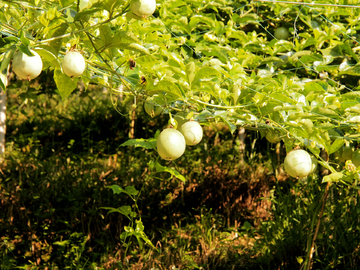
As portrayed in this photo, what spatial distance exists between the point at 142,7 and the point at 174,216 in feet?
8.25

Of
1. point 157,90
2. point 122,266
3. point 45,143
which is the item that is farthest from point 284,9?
point 45,143

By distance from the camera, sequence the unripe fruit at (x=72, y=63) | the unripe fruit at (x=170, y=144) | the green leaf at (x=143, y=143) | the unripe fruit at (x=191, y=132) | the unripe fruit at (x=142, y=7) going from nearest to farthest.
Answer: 1. the unripe fruit at (x=142, y=7)
2. the unripe fruit at (x=72, y=63)
3. the unripe fruit at (x=170, y=144)
4. the unripe fruit at (x=191, y=132)
5. the green leaf at (x=143, y=143)

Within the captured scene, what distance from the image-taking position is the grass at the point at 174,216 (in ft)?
8.72

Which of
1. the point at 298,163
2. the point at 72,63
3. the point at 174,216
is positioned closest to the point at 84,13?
the point at 72,63

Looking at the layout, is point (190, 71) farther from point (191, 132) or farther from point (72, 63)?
point (72, 63)

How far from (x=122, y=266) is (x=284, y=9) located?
7.07ft

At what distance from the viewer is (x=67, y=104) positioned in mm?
A: 5887

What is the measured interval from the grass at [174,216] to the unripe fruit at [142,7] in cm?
152

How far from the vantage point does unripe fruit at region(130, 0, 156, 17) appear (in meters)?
0.99

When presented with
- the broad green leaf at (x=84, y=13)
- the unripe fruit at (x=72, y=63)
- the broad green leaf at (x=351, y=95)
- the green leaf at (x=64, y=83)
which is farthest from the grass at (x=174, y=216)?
the broad green leaf at (x=84, y=13)

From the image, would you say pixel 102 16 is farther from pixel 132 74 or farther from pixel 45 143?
pixel 45 143

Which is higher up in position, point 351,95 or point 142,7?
point 142,7

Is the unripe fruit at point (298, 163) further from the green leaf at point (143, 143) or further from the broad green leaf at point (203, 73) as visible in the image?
the green leaf at point (143, 143)

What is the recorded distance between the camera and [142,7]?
99cm
